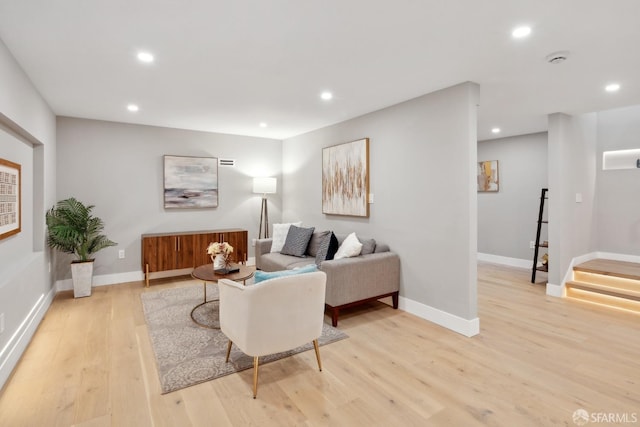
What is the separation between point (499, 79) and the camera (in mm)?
3105

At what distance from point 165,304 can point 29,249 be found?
1.49m

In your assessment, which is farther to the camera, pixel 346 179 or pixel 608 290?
pixel 346 179

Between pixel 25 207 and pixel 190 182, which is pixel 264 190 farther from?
pixel 25 207

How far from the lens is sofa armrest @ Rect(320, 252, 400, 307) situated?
3.42 meters

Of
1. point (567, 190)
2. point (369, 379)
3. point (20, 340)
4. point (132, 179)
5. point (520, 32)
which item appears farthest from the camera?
point (132, 179)

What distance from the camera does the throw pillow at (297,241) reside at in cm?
470

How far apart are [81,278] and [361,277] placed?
3.62 m

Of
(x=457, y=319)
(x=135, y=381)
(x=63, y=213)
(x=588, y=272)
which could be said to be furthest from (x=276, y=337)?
(x=588, y=272)

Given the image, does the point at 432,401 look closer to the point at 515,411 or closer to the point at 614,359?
the point at 515,411

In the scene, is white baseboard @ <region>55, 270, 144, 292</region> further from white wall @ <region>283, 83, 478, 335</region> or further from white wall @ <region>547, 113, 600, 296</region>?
white wall @ <region>547, 113, 600, 296</region>

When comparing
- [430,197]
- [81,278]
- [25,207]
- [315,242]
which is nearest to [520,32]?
[430,197]

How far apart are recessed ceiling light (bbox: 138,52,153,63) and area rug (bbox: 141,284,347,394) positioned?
241 centimetres

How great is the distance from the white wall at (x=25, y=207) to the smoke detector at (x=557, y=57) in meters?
4.07

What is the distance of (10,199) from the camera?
2.82 meters
